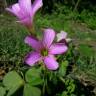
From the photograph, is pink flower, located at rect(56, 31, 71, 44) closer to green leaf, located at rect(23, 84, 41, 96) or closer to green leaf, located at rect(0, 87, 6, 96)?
green leaf, located at rect(23, 84, 41, 96)

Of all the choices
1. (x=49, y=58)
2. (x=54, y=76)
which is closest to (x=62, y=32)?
(x=49, y=58)

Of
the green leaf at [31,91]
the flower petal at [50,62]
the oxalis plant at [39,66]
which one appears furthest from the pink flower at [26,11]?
the green leaf at [31,91]

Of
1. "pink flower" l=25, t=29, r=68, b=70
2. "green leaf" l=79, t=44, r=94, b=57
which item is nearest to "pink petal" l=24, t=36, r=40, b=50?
"pink flower" l=25, t=29, r=68, b=70

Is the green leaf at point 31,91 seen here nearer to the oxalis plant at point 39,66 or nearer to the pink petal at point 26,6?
the oxalis plant at point 39,66

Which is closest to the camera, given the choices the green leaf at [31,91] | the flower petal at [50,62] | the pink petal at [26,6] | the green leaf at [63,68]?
Result: the flower petal at [50,62]

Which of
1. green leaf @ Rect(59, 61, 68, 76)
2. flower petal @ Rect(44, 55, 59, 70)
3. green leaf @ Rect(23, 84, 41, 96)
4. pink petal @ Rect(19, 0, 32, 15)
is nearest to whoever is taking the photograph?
flower petal @ Rect(44, 55, 59, 70)

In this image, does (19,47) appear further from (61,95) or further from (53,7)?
(53,7)
